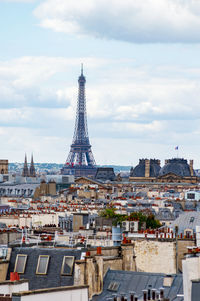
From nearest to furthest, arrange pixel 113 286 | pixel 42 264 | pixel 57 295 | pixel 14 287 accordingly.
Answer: pixel 57 295 → pixel 14 287 → pixel 113 286 → pixel 42 264

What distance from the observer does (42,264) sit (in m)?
22.8

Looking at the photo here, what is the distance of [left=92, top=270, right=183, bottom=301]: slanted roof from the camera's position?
21578 millimetres

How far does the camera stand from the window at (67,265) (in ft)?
73.1

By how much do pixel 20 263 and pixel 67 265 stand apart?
1.20 meters

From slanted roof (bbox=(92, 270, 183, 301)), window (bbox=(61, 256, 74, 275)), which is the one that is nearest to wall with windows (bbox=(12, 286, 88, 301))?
slanted roof (bbox=(92, 270, 183, 301))

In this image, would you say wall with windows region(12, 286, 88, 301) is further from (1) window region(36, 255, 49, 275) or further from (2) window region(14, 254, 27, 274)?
(2) window region(14, 254, 27, 274)

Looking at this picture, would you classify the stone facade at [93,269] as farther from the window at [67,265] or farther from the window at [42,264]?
the window at [42,264]

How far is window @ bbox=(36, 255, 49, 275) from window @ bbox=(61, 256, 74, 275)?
417mm

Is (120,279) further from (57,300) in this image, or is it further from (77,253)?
(57,300)

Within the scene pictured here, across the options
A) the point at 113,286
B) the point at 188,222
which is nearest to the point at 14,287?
the point at 113,286

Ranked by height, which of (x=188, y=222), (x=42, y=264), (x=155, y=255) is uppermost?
(x=188, y=222)

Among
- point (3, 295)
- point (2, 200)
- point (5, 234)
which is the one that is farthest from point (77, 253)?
point (2, 200)

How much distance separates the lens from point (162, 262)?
2756 centimetres

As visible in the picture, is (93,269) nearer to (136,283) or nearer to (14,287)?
(136,283)
